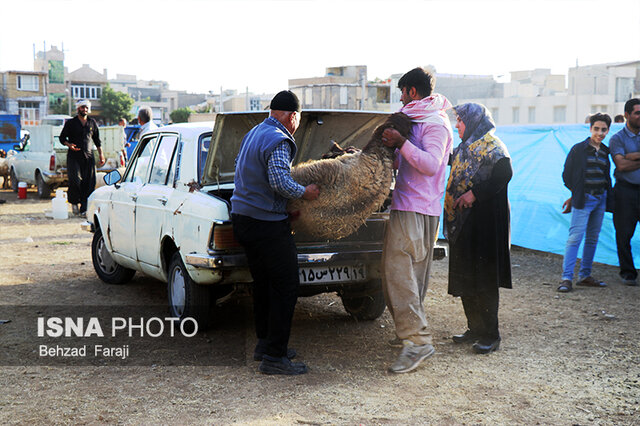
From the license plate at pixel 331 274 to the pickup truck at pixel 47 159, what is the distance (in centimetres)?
1336

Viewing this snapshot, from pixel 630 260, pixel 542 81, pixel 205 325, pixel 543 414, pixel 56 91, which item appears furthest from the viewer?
pixel 56 91

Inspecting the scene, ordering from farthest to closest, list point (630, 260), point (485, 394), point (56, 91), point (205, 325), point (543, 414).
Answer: point (56, 91) < point (630, 260) < point (205, 325) < point (485, 394) < point (543, 414)

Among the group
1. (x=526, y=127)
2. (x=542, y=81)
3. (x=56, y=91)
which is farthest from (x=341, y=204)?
(x=56, y=91)

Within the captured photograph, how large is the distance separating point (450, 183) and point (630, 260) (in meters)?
4.02

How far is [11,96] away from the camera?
8894 cm

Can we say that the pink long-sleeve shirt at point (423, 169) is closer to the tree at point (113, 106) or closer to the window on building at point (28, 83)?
the tree at point (113, 106)

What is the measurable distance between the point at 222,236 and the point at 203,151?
1200 mm

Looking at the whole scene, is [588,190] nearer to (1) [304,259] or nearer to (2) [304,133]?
(2) [304,133]

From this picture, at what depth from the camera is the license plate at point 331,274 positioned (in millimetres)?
5344

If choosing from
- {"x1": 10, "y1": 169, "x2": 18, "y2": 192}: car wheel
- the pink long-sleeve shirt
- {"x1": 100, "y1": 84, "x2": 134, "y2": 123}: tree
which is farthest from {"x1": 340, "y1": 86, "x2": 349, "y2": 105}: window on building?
the pink long-sleeve shirt

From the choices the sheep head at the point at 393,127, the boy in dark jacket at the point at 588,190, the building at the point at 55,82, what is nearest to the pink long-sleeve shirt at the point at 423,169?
the sheep head at the point at 393,127

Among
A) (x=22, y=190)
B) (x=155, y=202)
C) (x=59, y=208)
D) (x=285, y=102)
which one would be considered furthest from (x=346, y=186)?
(x=22, y=190)

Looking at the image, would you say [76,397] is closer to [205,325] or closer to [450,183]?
[205,325]

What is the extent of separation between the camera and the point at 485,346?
5418 millimetres
